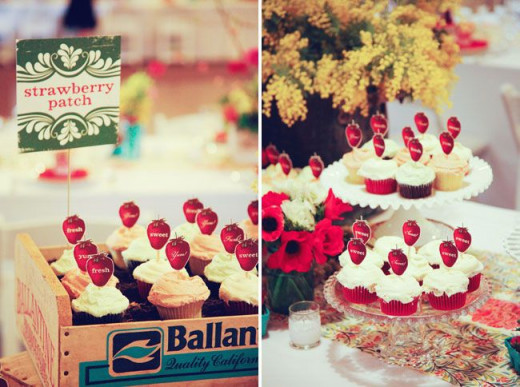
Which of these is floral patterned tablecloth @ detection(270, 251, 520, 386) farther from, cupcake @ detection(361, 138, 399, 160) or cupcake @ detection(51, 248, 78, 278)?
cupcake @ detection(51, 248, 78, 278)

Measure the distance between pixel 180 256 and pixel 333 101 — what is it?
2.80 ft

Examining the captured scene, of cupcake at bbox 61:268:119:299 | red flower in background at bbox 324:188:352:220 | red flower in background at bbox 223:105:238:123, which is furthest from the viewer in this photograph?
red flower in background at bbox 223:105:238:123

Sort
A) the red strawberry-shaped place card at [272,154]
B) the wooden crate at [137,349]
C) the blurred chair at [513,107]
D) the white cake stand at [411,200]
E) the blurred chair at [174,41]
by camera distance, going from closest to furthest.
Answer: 1. the wooden crate at [137,349]
2. the white cake stand at [411,200]
3. the red strawberry-shaped place card at [272,154]
4. the blurred chair at [513,107]
5. the blurred chair at [174,41]

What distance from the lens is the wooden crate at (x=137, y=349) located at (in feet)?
6.07

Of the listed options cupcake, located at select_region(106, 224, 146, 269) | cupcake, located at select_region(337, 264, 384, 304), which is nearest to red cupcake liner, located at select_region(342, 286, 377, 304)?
cupcake, located at select_region(337, 264, 384, 304)

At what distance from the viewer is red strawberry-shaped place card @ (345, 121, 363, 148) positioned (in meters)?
2.51

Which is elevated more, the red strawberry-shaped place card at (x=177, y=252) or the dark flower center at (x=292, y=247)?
the red strawberry-shaped place card at (x=177, y=252)

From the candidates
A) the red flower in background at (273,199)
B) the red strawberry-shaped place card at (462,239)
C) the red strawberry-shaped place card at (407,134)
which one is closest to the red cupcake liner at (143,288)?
the red flower in background at (273,199)

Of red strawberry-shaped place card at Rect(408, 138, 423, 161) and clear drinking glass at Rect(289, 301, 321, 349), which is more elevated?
red strawberry-shaped place card at Rect(408, 138, 423, 161)

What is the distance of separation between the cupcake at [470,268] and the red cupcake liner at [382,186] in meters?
0.31

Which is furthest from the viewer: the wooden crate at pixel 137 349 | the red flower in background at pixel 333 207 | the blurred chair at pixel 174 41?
the blurred chair at pixel 174 41

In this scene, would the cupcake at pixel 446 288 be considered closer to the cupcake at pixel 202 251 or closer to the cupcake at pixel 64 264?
the cupcake at pixel 202 251

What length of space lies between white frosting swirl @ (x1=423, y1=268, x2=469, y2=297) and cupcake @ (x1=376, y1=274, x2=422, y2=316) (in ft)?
0.11

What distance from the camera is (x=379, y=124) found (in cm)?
255
